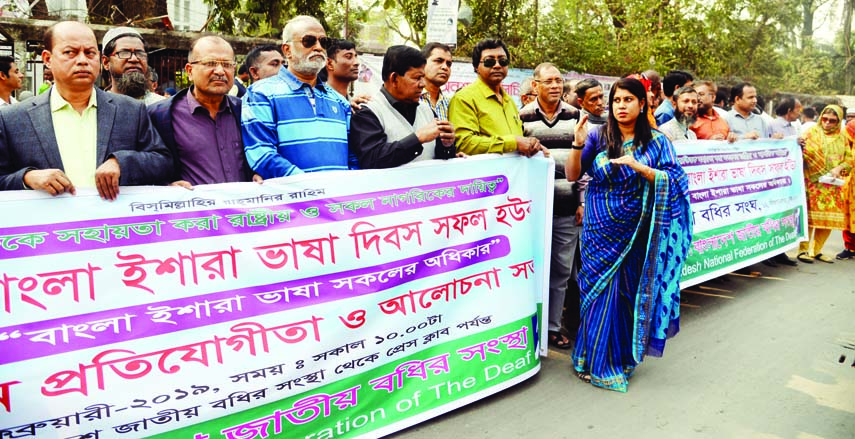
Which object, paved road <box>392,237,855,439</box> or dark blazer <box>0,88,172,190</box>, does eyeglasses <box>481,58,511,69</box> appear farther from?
dark blazer <box>0,88,172,190</box>

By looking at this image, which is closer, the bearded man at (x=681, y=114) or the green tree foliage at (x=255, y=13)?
the bearded man at (x=681, y=114)

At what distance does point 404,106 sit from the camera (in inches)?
148

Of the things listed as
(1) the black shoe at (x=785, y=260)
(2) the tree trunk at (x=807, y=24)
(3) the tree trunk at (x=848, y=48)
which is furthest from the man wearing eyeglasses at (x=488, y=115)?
(3) the tree trunk at (x=848, y=48)

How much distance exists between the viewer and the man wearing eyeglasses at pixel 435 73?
426cm

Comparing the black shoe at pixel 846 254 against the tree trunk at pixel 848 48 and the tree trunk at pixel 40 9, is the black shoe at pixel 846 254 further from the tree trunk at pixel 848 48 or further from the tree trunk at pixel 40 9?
the tree trunk at pixel 848 48

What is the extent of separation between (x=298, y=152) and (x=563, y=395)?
194cm

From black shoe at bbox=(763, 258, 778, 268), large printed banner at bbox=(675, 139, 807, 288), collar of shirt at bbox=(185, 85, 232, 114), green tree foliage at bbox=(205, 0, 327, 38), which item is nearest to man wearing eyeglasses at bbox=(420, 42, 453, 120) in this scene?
collar of shirt at bbox=(185, 85, 232, 114)

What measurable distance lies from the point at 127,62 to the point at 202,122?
1.07 meters

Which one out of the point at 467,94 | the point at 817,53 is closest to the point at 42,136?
the point at 467,94

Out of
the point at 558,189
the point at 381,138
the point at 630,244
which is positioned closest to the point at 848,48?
the point at 558,189

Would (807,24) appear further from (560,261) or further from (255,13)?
(560,261)

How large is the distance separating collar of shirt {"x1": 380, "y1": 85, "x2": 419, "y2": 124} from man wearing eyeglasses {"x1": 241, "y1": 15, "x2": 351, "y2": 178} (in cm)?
29

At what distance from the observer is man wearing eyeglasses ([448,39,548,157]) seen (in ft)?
13.0

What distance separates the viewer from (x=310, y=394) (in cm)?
290
